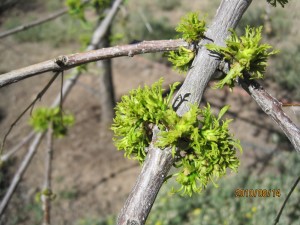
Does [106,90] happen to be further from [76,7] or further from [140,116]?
[140,116]

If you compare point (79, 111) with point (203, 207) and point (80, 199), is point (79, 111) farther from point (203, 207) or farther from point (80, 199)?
point (203, 207)

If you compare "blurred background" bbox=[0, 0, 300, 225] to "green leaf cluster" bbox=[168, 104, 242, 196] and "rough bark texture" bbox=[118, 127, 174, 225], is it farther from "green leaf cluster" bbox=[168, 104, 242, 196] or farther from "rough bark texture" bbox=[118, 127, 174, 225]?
"rough bark texture" bbox=[118, 127, 174, 225]

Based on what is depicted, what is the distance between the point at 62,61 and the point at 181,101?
1.09ft

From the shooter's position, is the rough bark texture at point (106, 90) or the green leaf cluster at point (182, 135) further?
the rough bark texture at point (106, 90)

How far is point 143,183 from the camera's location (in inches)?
29.0

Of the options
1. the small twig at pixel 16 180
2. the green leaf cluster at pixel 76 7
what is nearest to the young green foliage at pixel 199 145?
the small twig at pixel 16 180

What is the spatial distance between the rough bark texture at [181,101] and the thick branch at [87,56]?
0.31 feet

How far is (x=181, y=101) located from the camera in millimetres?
824

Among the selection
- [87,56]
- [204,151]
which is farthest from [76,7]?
[204,151]

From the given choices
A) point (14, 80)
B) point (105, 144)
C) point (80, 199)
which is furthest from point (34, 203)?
point (14, 80)

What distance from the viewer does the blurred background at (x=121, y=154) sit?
3551 mm

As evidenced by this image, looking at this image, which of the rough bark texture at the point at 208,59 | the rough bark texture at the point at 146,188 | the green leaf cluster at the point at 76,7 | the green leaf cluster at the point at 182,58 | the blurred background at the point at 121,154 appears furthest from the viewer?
the blurred background at the point at 121,154
